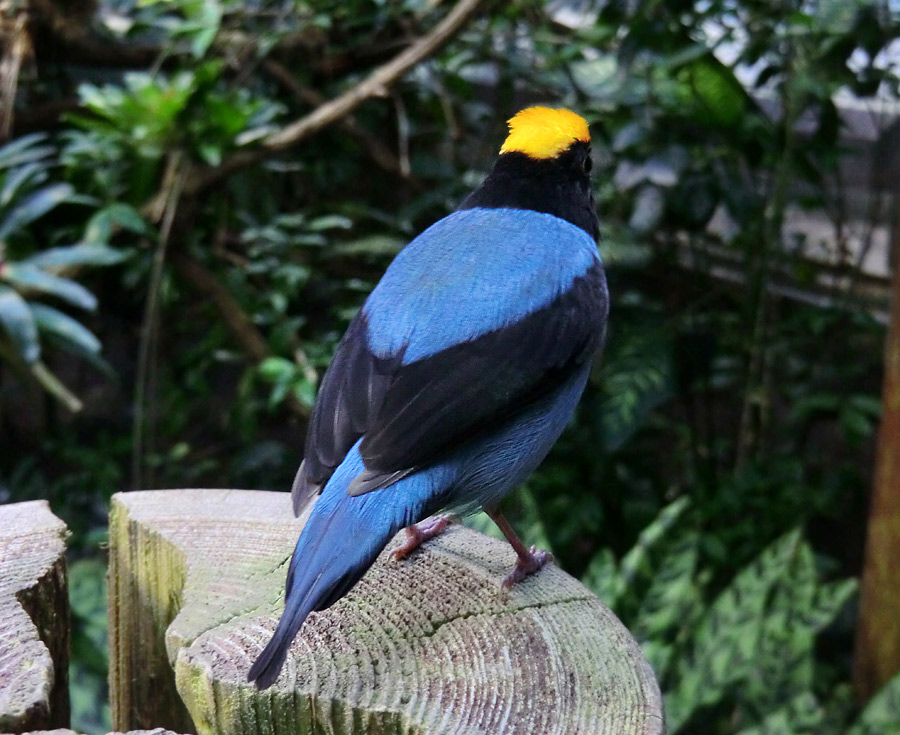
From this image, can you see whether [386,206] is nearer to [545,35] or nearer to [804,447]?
[545,35]

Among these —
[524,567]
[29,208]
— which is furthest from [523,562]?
[29,208]

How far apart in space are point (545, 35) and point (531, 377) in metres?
2.37

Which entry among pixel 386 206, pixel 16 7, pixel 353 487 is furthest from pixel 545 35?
pixel 353 487

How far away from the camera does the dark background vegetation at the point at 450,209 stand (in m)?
3.07

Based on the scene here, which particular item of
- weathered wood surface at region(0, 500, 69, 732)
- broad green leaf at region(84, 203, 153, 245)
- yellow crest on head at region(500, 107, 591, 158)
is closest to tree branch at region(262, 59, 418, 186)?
broad green leaf at region(84, 203, 153, 245)

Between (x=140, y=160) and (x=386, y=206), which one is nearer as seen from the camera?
(x=140, y=160)

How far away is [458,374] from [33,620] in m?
0.74

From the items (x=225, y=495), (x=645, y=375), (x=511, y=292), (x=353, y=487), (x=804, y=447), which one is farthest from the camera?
(x=804, y=447)

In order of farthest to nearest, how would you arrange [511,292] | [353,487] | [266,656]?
[511,292] → [353,487] → [266,656]

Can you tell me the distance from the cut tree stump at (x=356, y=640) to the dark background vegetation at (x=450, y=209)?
1.10m

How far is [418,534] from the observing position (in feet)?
6.03

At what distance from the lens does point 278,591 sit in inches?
62.8

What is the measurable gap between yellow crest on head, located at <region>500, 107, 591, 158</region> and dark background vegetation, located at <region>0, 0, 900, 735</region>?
1.21 m

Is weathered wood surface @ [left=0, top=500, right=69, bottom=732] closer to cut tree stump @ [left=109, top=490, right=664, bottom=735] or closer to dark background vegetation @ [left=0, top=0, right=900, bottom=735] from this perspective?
cut tree stump @ [left=109, top=490, right=664, bottom=735]
